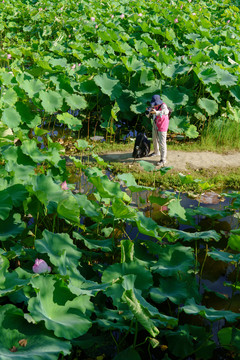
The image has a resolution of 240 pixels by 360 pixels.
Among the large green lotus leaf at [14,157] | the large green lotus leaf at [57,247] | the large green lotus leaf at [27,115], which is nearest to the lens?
the large green lotus leaf at [57,247]

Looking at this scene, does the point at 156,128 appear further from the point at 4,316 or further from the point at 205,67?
the point at 4,316

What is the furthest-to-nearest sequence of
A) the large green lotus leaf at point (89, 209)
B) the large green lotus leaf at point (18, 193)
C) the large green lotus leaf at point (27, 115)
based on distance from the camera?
1. the large green lotus leaf at point (27, 115)
2. the large green lotus leaf at point (89, 209)
3. the large green lotus leaf at point (18, 193)

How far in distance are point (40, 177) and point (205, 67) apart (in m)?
3.51

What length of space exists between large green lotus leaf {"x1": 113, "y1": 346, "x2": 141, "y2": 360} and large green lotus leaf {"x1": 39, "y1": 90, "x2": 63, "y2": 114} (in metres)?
3.23

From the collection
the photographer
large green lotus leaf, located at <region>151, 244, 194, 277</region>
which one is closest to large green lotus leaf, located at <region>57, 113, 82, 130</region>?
the photographer

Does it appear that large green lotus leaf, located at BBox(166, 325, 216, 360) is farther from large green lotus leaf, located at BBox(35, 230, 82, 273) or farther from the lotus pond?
large green lotus leaf, located at BBox(35, 230, 82, 273)

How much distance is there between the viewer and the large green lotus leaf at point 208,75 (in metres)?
5.36

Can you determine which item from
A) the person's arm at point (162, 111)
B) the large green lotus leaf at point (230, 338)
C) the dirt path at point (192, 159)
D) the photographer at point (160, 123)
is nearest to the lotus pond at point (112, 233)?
the large green lotus leaf at point (230, 338)

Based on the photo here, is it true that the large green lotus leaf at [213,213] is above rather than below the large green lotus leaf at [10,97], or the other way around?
below

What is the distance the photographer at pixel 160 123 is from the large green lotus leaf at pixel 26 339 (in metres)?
2.97

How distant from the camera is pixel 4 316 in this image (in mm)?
1918

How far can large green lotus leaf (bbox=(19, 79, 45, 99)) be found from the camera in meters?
4.72

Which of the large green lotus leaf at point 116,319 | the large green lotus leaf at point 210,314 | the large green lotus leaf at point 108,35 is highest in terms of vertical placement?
the large green lotus leaf at point 108,35

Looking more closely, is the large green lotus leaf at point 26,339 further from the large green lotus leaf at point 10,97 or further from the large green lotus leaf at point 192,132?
the large green lotus leaf at point 192,132
